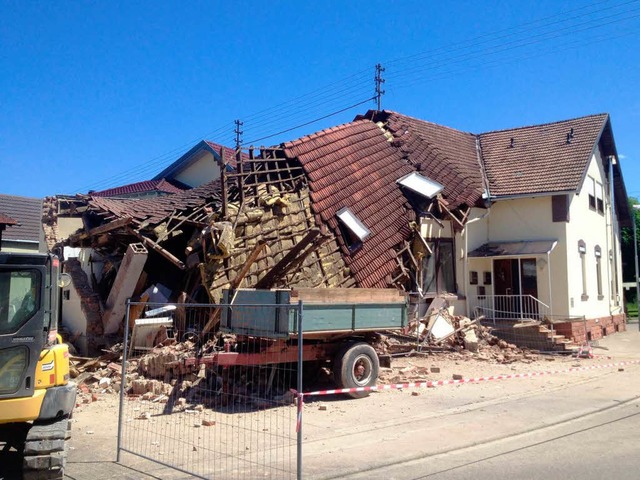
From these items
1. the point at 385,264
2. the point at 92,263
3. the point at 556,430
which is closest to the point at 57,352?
the point at 556,430

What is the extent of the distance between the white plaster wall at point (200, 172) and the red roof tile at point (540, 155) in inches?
607

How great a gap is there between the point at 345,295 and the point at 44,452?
6.44m

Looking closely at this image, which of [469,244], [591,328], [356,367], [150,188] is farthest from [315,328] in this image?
[150,188]

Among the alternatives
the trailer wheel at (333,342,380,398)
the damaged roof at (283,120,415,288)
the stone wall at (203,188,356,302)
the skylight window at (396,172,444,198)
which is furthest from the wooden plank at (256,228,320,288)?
the skylight window at (396,172,444,198)

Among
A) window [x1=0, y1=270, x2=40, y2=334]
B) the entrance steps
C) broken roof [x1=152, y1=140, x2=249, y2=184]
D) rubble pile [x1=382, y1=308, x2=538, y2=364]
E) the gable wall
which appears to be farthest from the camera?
broken roof [x1=152, y1=140, x2=249, y2=184]

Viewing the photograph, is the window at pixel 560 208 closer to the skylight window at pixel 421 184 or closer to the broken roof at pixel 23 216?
the skylight window at pixel 421 184

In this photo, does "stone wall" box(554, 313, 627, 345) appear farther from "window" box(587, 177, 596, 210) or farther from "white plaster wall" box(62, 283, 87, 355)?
"white plaster wall" box(62, 283, 87, 355)

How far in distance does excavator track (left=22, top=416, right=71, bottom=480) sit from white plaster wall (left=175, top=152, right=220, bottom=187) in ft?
93.6

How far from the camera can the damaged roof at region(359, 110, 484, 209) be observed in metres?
21.2

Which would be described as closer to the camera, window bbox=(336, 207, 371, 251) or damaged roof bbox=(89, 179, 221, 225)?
damaged roof bbox=(89, 179, 221, 225)

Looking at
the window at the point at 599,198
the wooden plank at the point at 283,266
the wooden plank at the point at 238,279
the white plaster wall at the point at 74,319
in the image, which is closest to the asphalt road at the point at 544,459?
the wooden plank at the point at 283,266

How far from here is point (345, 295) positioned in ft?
37.8

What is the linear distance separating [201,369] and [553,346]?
12.1 m

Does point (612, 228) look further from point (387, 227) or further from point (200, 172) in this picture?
point (200, 172)
